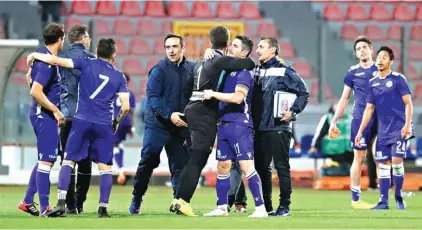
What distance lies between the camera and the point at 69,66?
9.80 metres

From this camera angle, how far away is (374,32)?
941 inches

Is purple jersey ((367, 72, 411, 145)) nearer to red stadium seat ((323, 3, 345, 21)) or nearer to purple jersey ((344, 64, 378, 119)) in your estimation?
purple jersey ((344, 64, 378, 119))

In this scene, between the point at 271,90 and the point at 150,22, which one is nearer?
the point at 271,90

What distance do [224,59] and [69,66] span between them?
1.46m

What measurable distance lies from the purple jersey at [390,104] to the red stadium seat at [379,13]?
40.2 feet

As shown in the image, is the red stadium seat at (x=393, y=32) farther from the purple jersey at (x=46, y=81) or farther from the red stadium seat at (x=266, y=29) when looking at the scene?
the purple jersey at (x=46, y=81)

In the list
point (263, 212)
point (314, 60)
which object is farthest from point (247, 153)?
point (314, 60)

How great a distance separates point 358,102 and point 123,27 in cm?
1111

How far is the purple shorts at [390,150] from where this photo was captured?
12281 millimetres

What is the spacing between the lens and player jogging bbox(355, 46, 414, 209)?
40.1ft

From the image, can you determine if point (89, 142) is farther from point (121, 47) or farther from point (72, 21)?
point (121, 47)

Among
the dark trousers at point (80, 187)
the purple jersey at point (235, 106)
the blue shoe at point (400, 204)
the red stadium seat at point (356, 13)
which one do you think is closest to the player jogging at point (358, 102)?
the blue shoe at point (400, 204)

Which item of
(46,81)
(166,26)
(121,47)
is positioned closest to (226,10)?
(166,26)

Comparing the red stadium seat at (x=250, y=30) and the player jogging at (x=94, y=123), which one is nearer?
the player jogging at (x=94, y=123)
